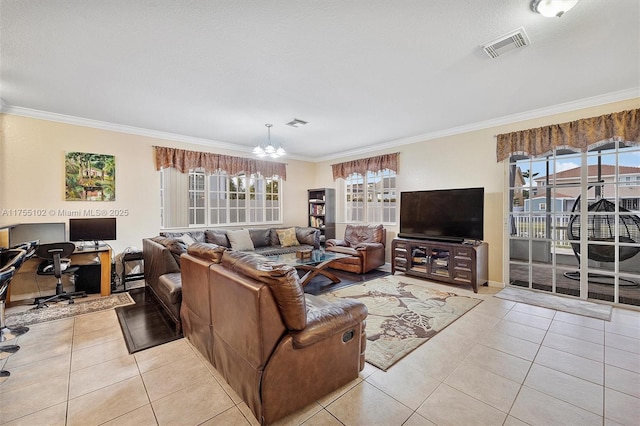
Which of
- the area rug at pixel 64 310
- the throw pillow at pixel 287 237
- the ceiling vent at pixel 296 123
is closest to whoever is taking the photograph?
the area rug at pixel 64 310

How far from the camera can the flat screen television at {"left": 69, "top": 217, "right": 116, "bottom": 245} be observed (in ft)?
13.1

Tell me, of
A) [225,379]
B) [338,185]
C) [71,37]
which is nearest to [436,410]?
[225,379]

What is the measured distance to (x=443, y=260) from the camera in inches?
178

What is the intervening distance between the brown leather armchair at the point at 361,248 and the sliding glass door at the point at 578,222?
2.19m

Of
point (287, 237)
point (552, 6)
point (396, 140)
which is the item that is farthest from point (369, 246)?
point (552, 6)

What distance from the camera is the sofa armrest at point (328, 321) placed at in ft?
5.43

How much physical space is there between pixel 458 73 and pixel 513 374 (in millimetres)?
2807

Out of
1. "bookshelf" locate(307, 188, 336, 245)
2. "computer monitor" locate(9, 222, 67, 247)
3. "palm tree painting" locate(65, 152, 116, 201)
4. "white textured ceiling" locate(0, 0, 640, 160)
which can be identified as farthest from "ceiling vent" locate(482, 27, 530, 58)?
"computer monitor" locate(9, 222, 67, 247)

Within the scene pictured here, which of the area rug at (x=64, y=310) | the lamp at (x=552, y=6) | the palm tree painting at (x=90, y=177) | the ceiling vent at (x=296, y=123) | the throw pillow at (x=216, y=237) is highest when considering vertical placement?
the ceiling vent at (x=296, y=123)

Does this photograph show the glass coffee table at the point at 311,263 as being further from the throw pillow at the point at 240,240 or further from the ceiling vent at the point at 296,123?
the ceiling vent at the point at 296,123

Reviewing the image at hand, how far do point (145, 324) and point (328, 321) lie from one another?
2388 millimetres

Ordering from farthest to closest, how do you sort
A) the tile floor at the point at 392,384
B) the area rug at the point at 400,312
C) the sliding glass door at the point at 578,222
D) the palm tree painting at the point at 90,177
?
1. the palm tree painting at the point at 90,177
2. the sliding glass door at the point at 578,222
3. the area rug at the point at 400,312
4. the tile floor at the point at 392,384

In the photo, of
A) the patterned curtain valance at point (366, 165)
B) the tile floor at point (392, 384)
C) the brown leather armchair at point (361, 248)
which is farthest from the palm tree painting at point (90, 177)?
the patterned curtain valance at point (366, 165)

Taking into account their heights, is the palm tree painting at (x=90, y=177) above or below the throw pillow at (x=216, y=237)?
above
